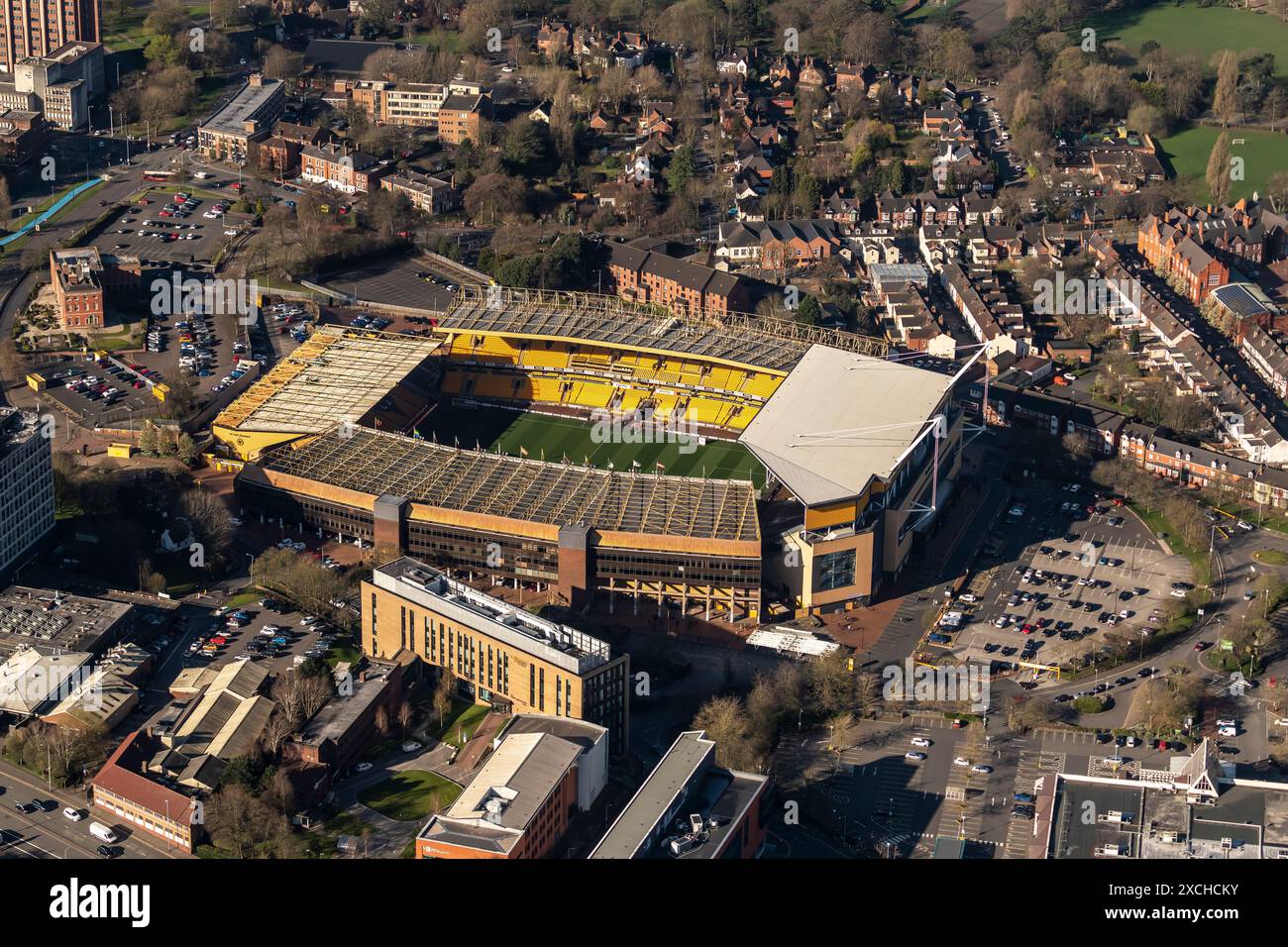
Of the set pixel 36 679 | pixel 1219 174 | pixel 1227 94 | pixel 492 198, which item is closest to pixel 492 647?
pixel 36 679

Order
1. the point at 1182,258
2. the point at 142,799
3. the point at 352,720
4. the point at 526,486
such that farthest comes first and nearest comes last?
the point at 1182,258 → the point at 526,486 → the point at 352,720 → the point at 142,799

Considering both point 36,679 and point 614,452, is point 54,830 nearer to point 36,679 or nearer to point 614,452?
point 36,679

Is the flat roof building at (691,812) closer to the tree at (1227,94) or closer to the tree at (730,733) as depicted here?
the tree at (730,733)

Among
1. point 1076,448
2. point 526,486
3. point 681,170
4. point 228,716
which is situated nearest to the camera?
point 228,716

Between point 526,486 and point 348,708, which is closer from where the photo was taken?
point 348,708

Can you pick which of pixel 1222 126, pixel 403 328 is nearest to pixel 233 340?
pixel 403 328
